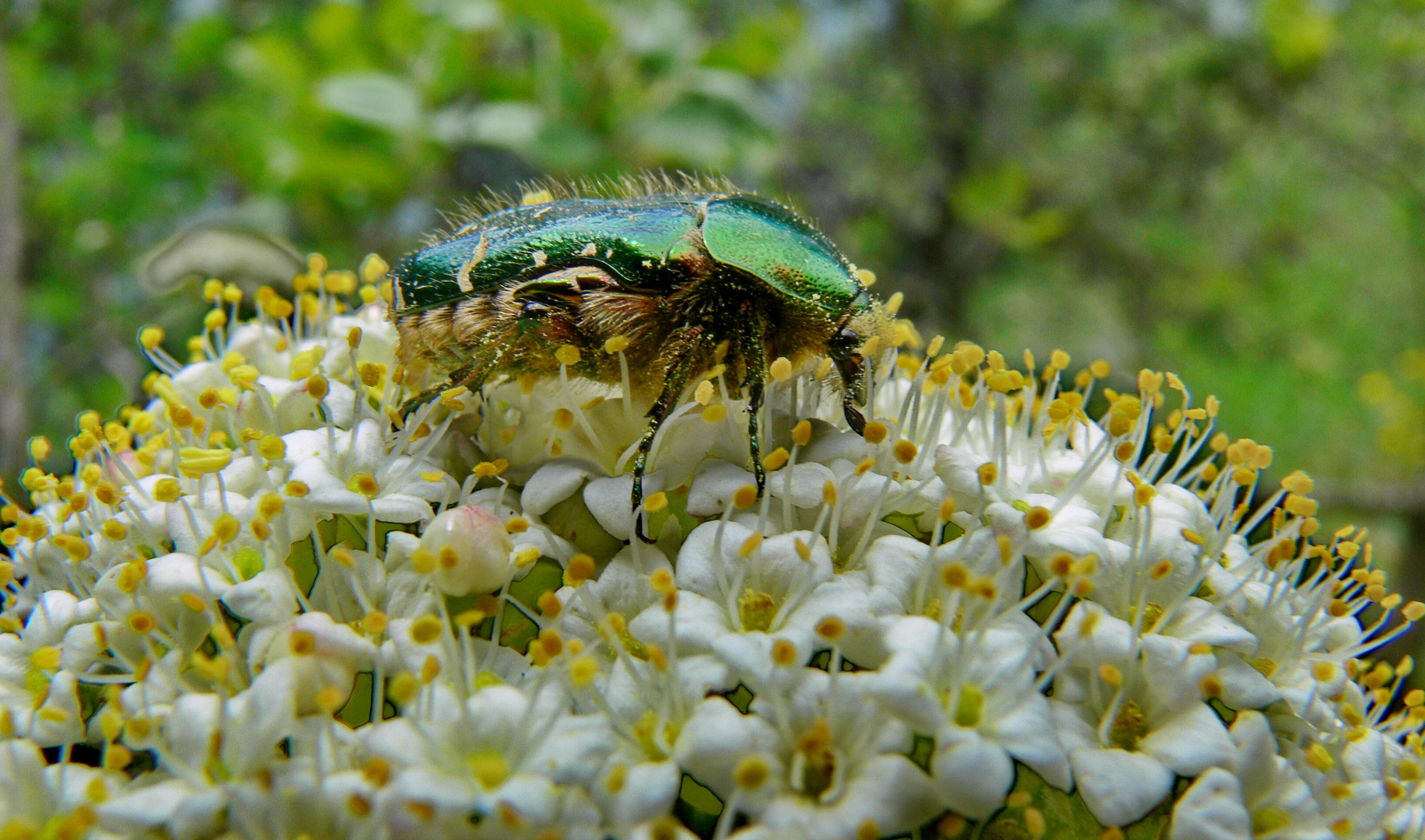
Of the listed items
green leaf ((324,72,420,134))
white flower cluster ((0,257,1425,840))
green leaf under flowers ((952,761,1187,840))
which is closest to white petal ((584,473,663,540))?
white flower cluster ((0,257,1425,840))

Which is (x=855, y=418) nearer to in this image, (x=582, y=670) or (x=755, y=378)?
(x=755, y=378)

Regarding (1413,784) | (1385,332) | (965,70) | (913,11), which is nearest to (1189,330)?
(1385,332)

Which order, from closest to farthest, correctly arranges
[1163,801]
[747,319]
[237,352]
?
[1163,801]
[747,319]
[237,352]

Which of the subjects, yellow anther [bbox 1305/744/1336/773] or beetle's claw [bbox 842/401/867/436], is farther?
beetle's claw [bbox 842/401/867/436]

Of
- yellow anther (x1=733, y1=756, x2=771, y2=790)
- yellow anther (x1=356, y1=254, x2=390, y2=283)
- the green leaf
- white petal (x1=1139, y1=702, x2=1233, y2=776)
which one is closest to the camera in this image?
yellow anther (x1=733, y1=756, x2=771, y2=790)

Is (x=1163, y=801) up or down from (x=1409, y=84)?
down

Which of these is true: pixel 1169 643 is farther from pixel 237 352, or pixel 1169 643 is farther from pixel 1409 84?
pixel 1409 84

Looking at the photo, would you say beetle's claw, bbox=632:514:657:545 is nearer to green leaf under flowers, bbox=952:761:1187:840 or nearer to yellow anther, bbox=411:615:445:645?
yellow anther, bbox=411:615:445:645
